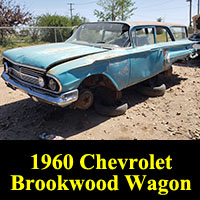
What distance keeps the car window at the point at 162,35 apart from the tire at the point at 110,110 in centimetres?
197

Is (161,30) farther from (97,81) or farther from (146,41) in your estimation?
(97,81)

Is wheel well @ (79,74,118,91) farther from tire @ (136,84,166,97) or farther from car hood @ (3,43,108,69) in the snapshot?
tire @ (136,84,166,97)

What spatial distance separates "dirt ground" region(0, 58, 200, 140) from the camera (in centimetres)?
316

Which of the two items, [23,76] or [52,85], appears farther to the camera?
[23,76]

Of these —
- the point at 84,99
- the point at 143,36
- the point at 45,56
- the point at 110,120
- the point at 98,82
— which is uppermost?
the point at 143,36

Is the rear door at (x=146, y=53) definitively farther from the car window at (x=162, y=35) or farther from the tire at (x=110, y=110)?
the tire at (x=110, y=110)

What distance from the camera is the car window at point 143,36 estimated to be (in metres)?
3.82

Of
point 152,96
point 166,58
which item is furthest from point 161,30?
point 152,96

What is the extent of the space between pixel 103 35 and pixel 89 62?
1.42 meters

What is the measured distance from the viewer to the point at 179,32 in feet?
18.1

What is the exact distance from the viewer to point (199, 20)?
12945 mm

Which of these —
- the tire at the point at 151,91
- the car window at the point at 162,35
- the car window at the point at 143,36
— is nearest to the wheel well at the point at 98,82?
the car window at the point at 143,36

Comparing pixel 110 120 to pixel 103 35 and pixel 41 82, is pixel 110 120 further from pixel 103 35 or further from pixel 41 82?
pixel 103 35

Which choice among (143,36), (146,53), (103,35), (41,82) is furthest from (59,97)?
(143,36)
